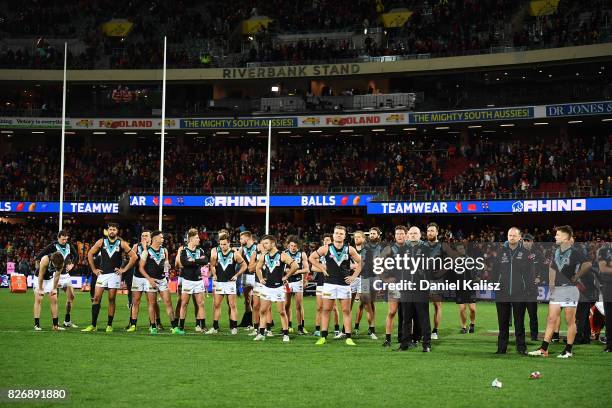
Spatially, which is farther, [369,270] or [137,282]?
[137,282]

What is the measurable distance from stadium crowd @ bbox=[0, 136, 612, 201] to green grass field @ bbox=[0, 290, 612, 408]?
29468 millimetres

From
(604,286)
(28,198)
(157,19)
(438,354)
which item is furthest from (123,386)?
(157,19)

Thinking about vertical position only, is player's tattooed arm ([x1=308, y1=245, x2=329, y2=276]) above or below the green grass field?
above

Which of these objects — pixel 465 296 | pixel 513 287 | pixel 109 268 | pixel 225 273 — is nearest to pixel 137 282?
pixel 109 268

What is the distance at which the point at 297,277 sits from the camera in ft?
70.7

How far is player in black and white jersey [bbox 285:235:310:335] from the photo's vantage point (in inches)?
797

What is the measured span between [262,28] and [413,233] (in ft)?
153

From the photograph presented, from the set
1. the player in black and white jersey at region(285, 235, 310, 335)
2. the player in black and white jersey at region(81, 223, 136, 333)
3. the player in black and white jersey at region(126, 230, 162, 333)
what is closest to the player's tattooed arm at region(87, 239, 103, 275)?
the player in black and white jersey at region(81, 223, 136, 333)

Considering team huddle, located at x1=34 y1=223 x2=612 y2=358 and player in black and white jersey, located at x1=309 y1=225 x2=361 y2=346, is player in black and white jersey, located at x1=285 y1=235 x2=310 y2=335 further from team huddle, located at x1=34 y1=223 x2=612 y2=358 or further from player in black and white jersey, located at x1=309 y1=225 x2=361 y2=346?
player in black and white jersey, located at x1=309 y1=225 x2=361 y2=346

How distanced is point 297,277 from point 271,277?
258 centimetres

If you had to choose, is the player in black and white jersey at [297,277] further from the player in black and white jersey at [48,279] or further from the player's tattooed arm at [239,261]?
the player in black and white jersey at [48,279]

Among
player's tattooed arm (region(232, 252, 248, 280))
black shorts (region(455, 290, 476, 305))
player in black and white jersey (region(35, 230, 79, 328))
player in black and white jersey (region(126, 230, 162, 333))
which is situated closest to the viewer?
black shorts (region(455, 290, 476, 305))

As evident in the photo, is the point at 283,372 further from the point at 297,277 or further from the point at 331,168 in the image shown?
the point at 331,168

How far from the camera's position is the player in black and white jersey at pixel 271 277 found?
19016 millimetres
